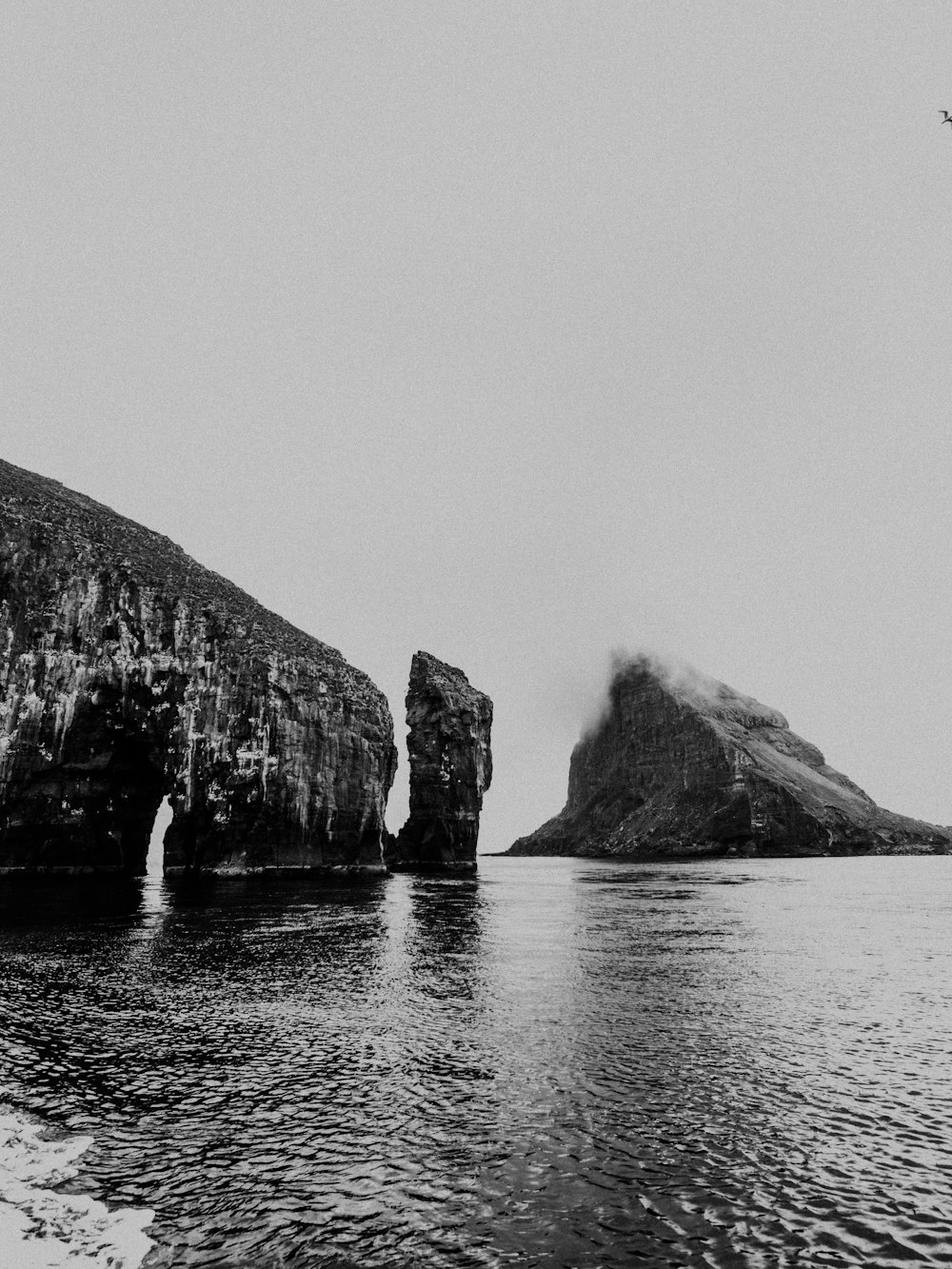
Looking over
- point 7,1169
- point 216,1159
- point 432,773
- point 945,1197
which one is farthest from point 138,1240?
point 432,773

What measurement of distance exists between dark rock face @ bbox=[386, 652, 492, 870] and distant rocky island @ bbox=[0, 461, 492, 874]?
1668 cm

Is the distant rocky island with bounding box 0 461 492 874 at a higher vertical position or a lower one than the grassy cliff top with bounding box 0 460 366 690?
lower

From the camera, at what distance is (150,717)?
77.8m

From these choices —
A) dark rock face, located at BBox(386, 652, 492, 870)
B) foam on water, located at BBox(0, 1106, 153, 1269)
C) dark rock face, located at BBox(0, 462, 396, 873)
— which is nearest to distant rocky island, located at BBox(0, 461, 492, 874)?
dark rock face, located at BBox(0, 462, 396, 873)

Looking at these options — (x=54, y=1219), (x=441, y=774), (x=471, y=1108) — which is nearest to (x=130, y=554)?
(x=441, y=774)

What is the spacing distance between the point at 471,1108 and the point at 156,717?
238 feet

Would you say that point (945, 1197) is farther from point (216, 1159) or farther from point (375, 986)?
point (375, 986)

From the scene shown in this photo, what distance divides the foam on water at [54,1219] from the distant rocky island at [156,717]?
68.3m

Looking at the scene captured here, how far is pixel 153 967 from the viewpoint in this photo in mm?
26703

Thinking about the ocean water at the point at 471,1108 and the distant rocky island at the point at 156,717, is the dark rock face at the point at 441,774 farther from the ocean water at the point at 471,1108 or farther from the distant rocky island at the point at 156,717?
the ocean water at the point at 471,1108

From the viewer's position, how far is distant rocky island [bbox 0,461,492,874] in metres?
71.8

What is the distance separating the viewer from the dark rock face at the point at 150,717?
235ft

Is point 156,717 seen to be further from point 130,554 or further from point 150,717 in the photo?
point 130,554

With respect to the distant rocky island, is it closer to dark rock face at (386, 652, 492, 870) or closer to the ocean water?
dark rock face at (386, 652, 492, 870)
